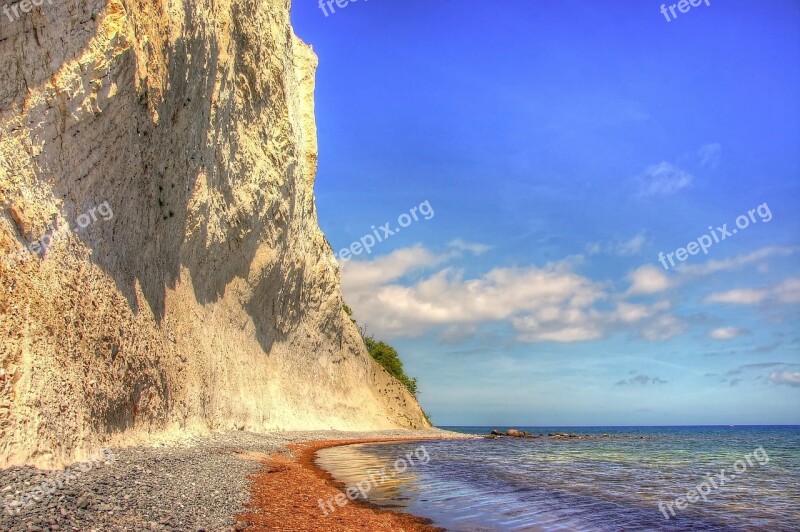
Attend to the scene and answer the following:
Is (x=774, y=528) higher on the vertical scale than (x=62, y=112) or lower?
lower

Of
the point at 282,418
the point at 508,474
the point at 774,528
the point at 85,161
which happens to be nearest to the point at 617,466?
the point at 508,474

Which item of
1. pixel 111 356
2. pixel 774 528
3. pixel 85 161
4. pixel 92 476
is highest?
pixel 85 161

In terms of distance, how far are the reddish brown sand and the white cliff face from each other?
3.77 meters

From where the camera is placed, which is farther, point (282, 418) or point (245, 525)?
point (282, 418)

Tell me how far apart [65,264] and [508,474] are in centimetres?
1510

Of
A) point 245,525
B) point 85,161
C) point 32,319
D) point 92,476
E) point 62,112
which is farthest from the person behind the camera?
point 85,161

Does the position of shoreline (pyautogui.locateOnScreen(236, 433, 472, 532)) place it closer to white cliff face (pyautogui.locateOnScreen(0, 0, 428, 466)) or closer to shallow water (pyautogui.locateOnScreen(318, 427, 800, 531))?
shallow water (pyautogui.locateOnScreen(318, 427, 800, 531))

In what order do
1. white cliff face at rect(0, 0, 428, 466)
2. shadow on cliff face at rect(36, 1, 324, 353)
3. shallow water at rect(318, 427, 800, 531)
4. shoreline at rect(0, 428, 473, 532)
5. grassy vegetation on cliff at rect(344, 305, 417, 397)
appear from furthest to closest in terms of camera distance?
1. grassy vegetation on cliff at rect(344, 305, 417, 397)
2. shadow on cliff face at rect(36, 1, 324, 353)
3. shallow water at rect(318, 427, 800, 531)
4. white cliff face at rect(0, 0, 428, 466)
5. shoreline at rect(0, 428, 473, 532)

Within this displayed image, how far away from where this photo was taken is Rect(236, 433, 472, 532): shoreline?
862cm

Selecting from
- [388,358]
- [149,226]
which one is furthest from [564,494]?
[388,358]

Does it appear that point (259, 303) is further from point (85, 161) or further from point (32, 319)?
point (32, 319)

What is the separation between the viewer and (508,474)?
18953 millimetres

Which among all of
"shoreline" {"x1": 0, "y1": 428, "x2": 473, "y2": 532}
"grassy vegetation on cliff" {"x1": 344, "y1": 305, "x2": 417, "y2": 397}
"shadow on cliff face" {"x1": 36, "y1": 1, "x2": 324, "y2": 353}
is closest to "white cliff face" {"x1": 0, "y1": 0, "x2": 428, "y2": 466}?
"shadow on cliff face" {"x1": 36, "y1": 1, "x2": 324, "y2": 353}

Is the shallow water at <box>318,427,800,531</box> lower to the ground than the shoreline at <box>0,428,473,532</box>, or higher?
lower
